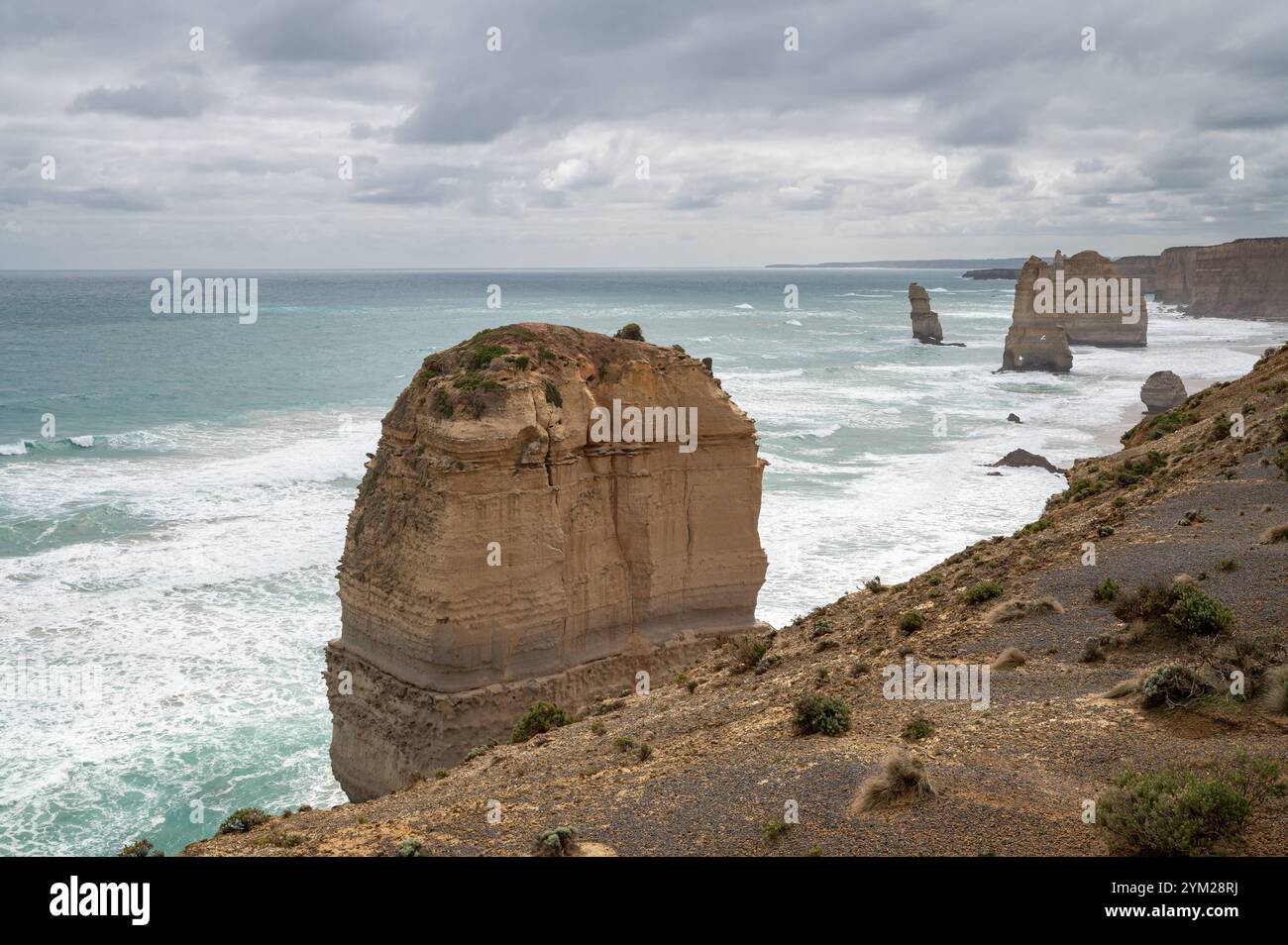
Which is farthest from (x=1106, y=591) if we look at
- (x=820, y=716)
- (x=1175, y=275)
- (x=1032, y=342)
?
(x=1175, y=275)

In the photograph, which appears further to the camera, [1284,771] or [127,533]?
[127,533]

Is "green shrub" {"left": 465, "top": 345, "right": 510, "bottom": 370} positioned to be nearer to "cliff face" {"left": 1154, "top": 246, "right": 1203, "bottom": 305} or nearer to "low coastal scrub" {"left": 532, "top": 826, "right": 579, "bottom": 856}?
"low coastal scrub" {"left": 532, "top": 826, "right": 579, "bottom": 856}

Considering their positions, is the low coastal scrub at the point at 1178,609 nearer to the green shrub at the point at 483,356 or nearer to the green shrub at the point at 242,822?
the green shrub at the point at 483,356

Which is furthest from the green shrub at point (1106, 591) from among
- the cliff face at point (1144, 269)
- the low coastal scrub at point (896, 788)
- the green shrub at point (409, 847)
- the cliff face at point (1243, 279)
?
the cliff face at point (1144, 269)

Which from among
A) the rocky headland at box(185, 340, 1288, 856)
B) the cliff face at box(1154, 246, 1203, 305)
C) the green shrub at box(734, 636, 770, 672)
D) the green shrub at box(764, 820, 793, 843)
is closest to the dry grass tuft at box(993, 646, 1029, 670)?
the rocky headland at box(185, 340, 1288, 856)
